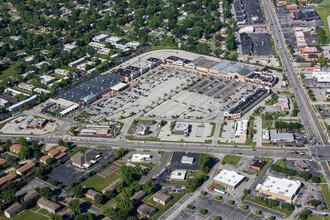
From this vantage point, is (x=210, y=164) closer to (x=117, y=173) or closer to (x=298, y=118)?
(x=117, y=173)

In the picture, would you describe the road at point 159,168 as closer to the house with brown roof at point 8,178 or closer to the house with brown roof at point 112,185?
the house with brown roof at point 112,185

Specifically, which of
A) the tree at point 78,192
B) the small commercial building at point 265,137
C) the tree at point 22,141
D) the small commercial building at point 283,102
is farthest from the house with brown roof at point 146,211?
the small commercial building at point 283,102

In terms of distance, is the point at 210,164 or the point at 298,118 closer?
the point at 210,164

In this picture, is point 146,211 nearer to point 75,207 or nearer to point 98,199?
point 98,199

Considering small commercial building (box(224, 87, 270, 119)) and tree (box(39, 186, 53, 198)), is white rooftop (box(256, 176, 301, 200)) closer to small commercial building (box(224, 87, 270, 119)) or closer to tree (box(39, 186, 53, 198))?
small commercial building (box(224, 87, 270, 119))

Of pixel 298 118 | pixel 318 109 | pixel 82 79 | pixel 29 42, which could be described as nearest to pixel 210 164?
pixel 298 118

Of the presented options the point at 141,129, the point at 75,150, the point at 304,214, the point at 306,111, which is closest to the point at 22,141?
the point at 75,150

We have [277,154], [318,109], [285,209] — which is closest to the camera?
[285,209]
